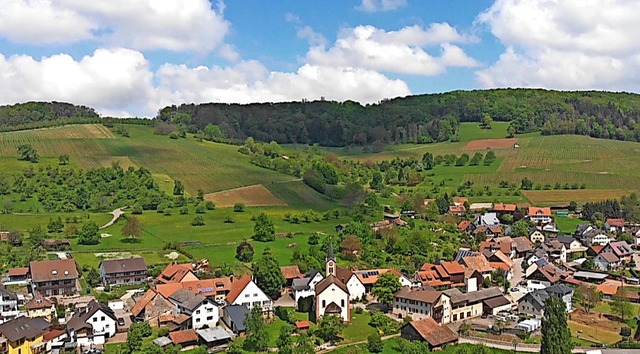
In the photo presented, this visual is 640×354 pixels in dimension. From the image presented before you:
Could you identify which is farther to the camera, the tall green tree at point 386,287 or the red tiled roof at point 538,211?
the red tiled roof at point 538,211

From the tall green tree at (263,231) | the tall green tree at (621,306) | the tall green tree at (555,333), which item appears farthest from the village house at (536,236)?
the tall green tree at (555,333)

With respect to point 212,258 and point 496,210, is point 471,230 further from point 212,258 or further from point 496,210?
point 212,258

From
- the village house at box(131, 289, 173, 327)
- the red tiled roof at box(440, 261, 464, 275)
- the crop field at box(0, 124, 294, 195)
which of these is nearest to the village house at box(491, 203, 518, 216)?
the crop field at box(0, 124, 294, 195)

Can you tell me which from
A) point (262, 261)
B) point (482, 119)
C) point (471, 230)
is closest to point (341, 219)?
point (471, 230)

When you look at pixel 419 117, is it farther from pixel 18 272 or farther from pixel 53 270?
pixel 18 272

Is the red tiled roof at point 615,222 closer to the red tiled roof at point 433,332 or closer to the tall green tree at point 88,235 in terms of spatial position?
the red tiled roof at point 433,332

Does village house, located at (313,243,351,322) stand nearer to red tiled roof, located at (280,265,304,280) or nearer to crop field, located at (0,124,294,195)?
red tiled roof, located at (280,265,304,280)

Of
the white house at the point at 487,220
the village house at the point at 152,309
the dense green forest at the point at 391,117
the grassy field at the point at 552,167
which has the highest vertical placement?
the dense green forest at the point at 391,117
